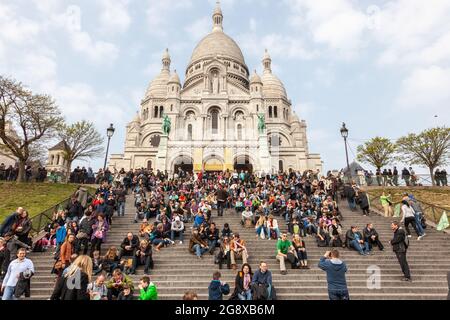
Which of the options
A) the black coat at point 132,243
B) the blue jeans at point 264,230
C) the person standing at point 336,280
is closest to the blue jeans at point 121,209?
the black coat at point 132,243

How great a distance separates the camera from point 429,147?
26516 mm

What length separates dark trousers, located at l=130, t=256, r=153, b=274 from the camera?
886 cm

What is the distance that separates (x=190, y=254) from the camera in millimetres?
10211

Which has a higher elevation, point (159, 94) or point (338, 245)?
point (159, 94)

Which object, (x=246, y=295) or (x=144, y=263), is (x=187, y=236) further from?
(x=246, y=295)

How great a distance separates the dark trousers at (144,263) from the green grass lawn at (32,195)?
9.57 m

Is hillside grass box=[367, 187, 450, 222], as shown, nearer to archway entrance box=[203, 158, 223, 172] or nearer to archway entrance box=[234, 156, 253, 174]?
archway entrance box=[234, 156, 253, 174]

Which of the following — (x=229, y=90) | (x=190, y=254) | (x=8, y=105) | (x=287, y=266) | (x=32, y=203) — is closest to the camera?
(x=287, y=266)

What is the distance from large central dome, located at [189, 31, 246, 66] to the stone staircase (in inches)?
1990

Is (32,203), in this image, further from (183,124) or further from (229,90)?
(229,90)

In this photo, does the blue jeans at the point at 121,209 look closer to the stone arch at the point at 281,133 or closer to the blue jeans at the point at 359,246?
the blue jeans at the point at 359,246

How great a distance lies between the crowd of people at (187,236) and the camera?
6941 mm
